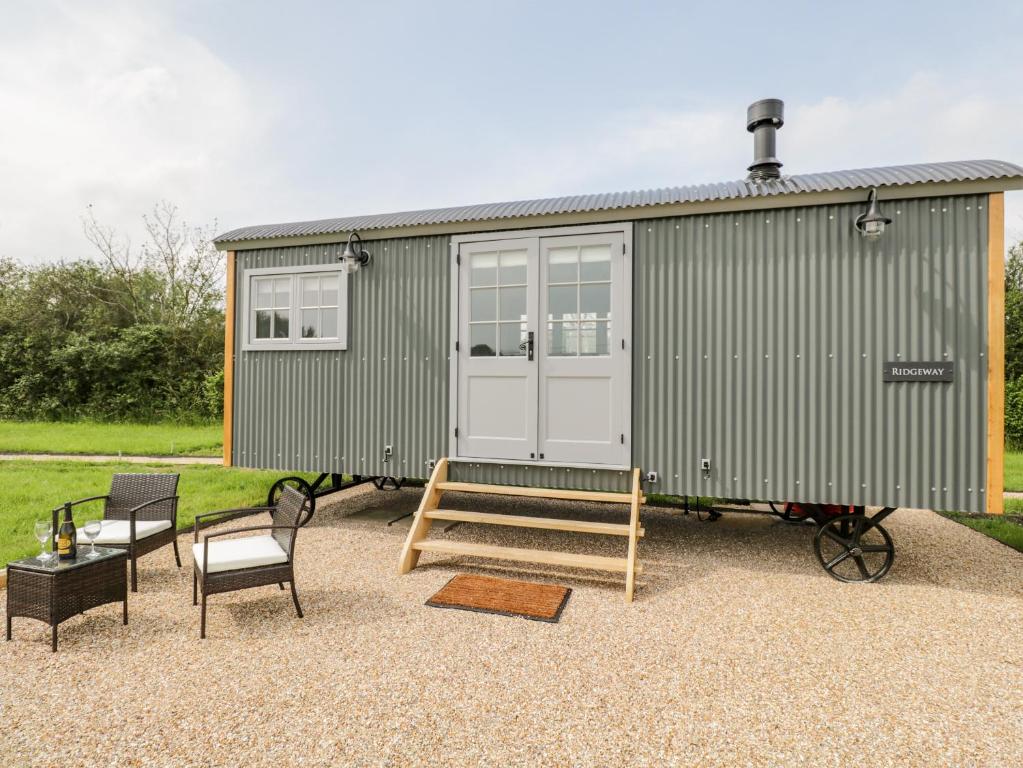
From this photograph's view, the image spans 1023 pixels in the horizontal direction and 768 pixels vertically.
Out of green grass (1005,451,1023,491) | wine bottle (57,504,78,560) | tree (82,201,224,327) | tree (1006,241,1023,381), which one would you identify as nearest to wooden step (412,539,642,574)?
wine bottle (57,504,78,560)

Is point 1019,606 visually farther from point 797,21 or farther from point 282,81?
point 282,81

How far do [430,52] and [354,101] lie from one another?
5.96ft

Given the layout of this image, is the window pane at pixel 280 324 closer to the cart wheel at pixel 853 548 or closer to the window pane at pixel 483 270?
the window pane at pixel 483 270

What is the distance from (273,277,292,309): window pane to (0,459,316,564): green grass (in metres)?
2.60

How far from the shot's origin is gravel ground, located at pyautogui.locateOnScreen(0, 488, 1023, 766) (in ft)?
7.27

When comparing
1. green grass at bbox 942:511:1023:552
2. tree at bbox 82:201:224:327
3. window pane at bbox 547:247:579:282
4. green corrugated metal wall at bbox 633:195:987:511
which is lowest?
green grass at bbox 942:511:1023:552

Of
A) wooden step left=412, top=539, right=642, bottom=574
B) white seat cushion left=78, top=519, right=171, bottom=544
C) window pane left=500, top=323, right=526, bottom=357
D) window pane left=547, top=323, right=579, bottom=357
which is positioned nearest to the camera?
white seat cushion left=78, top=519, right=171, bottom=544

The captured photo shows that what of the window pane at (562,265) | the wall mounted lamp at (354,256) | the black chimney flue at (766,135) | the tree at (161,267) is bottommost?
the window pane at (562,265)

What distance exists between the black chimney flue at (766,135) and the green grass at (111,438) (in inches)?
455

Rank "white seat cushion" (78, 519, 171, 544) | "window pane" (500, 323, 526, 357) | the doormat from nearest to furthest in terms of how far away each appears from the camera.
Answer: the doormat → "white seat cushion" (78, 519, 171, 544) → "window pane" (500, 323, 526, 357)

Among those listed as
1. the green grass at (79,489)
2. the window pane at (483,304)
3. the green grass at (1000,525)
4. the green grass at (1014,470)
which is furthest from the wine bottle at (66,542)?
the green grass at (1014,470)

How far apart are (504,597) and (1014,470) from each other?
10627 millimetres

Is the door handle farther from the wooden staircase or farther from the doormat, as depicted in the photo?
the doormat

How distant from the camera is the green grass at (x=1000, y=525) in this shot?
17.9 feet
